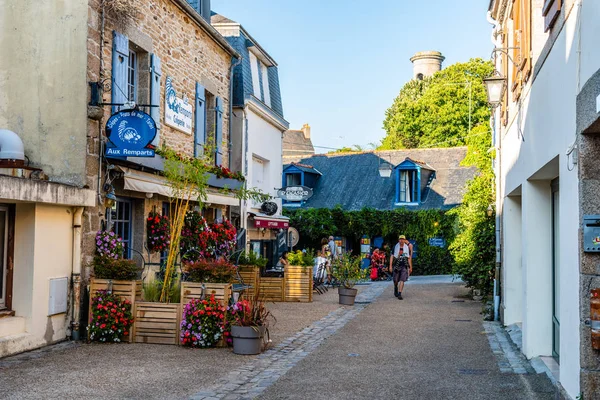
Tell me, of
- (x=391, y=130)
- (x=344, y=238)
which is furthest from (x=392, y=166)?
(x=391, y=130)

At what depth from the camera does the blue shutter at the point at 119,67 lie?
10.7m

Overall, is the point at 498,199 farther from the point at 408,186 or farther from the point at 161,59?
the point at 408,186

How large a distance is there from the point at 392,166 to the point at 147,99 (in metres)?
21.0

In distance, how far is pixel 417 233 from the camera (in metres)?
28.2

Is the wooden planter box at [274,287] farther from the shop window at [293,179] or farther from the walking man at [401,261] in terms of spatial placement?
the shop window at [293,179]

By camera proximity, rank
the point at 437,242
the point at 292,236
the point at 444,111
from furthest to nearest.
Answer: the point at 444,111, the point at 437,242, the point at 292,236

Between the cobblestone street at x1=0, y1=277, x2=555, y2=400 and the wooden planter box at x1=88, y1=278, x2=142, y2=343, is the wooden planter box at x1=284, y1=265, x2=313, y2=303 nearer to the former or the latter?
the cobblestone street at x1=0, y1=277, x2=555, y2=400

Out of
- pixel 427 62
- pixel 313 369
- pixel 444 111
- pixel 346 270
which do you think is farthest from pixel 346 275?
pixel 427 62

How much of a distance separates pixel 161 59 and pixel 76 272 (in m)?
4.73

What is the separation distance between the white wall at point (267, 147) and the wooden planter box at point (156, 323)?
9933 mm

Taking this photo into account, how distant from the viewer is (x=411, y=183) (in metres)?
30.2

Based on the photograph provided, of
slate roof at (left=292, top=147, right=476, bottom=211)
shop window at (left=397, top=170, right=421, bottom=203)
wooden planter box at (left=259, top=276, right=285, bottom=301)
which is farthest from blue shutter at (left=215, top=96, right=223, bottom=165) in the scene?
shop window at (left=397, top=170, right=421, bottom=203)

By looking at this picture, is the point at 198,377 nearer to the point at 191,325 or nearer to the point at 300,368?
the point at 300,368

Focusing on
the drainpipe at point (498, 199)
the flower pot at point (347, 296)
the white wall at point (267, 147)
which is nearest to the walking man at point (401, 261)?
the flower pot at point (347, 296)
